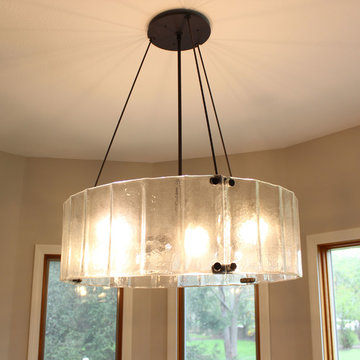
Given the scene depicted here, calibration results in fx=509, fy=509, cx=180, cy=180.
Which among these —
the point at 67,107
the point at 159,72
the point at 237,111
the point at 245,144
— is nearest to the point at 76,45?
the point at 159,72

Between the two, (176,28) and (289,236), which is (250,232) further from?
(176,28)

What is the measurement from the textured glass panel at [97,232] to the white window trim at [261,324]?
6.69ft

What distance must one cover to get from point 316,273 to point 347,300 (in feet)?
0.78

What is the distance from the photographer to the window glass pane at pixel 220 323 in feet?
11.1

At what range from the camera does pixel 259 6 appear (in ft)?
6.33

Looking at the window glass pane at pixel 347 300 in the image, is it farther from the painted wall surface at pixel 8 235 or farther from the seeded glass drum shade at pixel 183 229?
the painted wall surface at pixel 8 235

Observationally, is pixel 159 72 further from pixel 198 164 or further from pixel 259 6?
pixel 198 164

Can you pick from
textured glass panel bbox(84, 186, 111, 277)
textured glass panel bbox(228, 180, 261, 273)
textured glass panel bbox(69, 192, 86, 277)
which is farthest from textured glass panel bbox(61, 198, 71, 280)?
textured glass panel bbox(228, 180, 261, 273)

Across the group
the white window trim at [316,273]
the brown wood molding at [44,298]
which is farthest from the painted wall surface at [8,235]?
the white window trim at [316,273]

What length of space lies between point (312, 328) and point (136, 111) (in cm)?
170

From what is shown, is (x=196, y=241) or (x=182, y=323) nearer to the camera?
(x=196, y=241)

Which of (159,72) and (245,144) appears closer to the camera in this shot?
(159,72)

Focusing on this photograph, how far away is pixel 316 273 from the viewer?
10.4ft

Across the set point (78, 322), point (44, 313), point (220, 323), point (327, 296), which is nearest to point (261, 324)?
point (220, 323)
